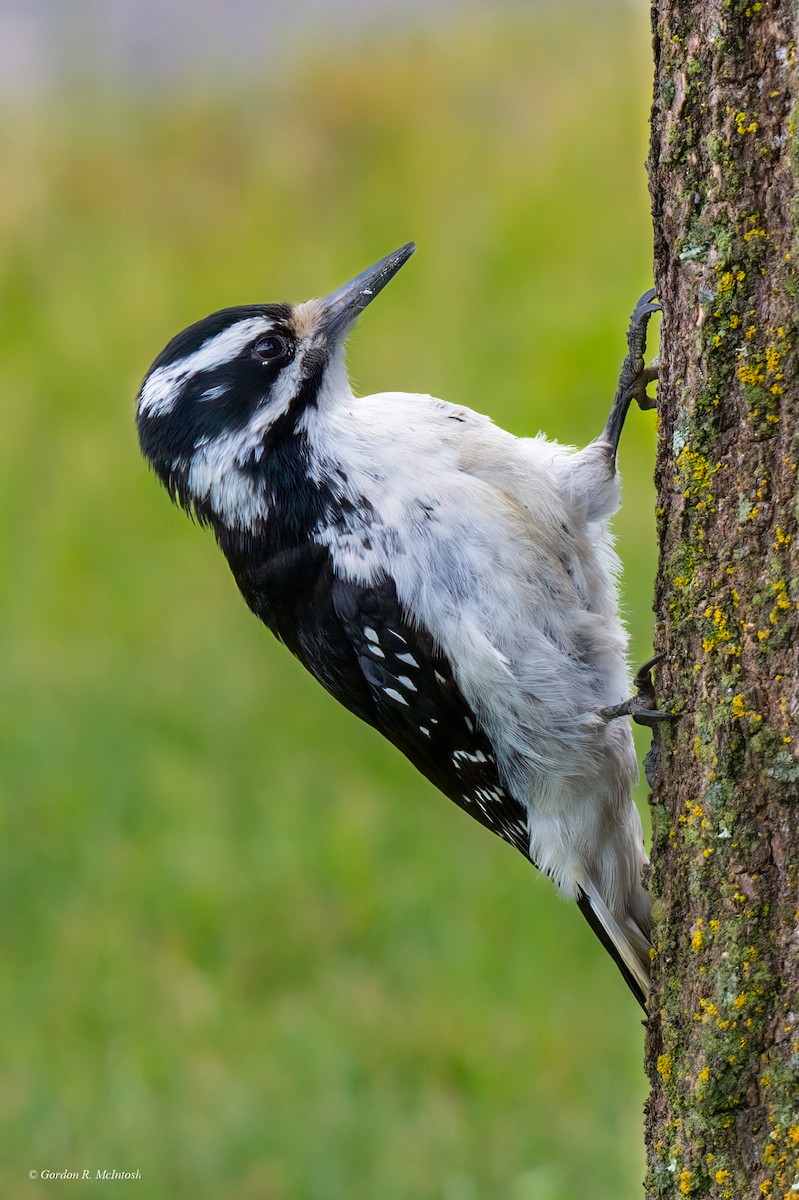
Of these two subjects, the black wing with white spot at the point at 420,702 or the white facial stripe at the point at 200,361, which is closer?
the black wing with white spot at the point at 420,702

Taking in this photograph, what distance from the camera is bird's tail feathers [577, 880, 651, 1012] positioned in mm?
3576

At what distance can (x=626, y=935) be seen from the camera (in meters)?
3.63

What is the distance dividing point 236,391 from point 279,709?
11.8 ft

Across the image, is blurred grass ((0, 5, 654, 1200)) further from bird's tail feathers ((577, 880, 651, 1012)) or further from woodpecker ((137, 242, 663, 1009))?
woodpecker ((137, 242, 663, 1009))

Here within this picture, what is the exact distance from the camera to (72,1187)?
4.87 m

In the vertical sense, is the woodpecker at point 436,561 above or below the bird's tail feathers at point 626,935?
above

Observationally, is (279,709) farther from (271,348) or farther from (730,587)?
(730,587)

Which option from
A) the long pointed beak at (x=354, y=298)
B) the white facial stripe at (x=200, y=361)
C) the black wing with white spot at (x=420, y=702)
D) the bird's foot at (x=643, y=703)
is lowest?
the bird's foot at (x=643, y=703)

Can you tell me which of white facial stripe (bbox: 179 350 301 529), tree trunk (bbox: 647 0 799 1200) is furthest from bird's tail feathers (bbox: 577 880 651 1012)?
white facial stripe (bbox: 179 350 301 529)

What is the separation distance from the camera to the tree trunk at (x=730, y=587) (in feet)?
8.29

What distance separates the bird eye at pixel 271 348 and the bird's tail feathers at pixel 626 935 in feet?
5.04

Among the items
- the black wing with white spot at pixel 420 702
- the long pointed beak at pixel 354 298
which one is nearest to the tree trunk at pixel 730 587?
the black wing with white spot at pixel 420 702

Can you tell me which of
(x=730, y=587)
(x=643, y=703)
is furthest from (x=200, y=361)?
(x=730, y=587)

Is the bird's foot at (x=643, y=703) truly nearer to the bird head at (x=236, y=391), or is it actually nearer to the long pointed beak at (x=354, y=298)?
the bird head at (x=236, y=391)
